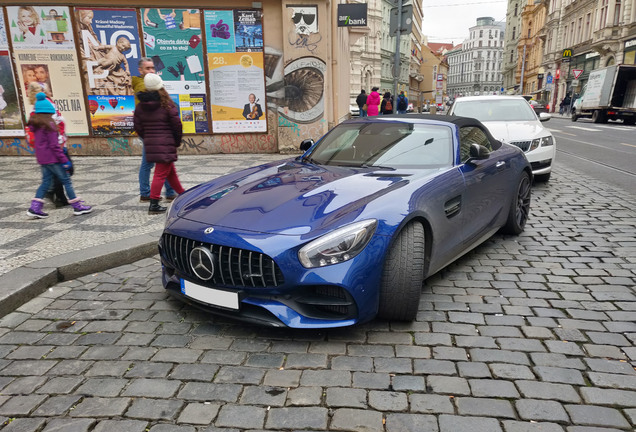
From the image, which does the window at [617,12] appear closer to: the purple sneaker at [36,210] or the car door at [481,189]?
the car door at [481,189]

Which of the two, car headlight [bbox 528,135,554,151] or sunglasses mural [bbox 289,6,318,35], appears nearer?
car headlight [bbox 528,135,554,151]

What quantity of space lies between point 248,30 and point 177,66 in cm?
187

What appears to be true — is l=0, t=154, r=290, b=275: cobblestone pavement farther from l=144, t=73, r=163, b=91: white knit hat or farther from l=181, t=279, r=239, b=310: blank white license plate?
l=181, t=279, r=239, b=310: blank white license plate

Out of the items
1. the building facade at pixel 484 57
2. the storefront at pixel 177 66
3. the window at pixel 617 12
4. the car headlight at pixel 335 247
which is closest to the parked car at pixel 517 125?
the storefront at pixel 177 66

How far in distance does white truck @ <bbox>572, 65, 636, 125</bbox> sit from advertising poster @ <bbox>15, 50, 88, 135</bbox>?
28221 mm

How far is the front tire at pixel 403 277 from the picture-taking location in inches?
115

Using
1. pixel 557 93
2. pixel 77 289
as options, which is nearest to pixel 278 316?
pixel 77 289

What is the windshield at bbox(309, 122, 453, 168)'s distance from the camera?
12.8 feet

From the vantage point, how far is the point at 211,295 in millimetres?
2906

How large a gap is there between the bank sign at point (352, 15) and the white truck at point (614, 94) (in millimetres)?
21514

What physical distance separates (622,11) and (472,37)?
459 ft

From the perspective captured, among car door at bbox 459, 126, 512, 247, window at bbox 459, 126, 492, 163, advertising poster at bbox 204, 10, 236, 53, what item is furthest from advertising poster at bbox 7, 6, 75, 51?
car door at bbox 459, 126, 512, 247

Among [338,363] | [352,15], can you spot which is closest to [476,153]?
[338,363]

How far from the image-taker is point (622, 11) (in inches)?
1554
